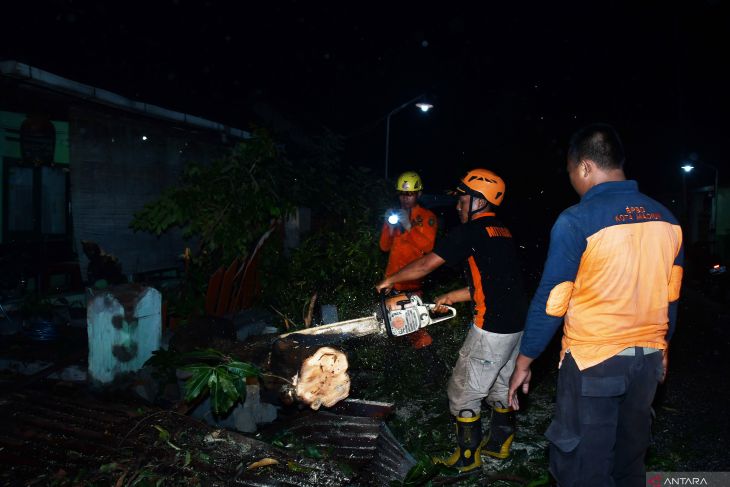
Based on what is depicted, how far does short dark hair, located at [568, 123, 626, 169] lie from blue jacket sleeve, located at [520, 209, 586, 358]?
41cm

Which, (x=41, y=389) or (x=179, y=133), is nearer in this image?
(x=41, y=389)

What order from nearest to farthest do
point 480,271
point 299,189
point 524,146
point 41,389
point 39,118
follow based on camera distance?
point 480,271, point 41,389, point 39,118, point 299,189, point 524,146

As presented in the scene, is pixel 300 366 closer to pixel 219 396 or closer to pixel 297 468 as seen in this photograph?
pixel 219 396

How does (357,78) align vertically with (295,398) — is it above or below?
above

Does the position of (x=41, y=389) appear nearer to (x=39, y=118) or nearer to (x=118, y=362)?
(x=118, y=362)

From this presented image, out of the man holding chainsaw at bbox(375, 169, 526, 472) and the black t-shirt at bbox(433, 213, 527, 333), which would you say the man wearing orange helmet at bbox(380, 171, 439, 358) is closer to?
the man holding chainsaw at bbox(375, 169, 526, 472)

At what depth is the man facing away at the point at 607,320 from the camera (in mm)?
2633

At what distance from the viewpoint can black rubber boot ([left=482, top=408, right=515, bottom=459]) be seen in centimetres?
414

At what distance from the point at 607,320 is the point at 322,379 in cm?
227

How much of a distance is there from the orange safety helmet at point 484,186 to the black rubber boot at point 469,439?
1675mm

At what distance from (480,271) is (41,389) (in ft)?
12.3

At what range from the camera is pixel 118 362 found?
430 centimetres

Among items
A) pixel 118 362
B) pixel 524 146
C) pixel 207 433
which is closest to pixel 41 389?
pixel 118 362

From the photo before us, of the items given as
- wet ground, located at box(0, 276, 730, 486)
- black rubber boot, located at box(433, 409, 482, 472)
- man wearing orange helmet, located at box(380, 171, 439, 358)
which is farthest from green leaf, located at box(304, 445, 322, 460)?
man wearing orange helmet, located at box(380, 171, 439, 358)
